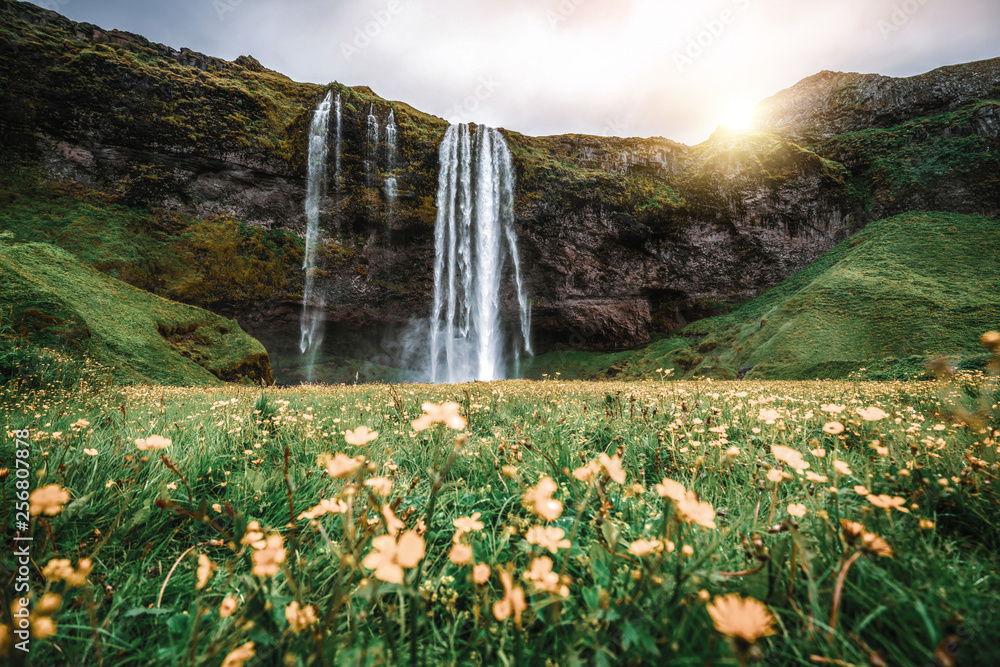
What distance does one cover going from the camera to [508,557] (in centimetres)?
133

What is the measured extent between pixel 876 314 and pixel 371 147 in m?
31.0

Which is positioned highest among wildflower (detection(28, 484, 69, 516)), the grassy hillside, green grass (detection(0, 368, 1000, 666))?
the grassy hillside

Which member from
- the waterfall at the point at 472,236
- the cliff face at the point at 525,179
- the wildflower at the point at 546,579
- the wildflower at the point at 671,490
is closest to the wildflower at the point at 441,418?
the wildflower at the point at 546,579

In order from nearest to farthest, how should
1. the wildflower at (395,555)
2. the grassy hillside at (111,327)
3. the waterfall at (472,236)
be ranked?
1. the wildflower at (395,555)
2. the grassy hillside at (111,327)
3. the waterfall at (472,236)

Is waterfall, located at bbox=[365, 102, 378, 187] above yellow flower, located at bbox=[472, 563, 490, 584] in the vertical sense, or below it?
above

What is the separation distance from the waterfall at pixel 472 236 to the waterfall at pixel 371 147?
462cm

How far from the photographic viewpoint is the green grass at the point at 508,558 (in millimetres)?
835

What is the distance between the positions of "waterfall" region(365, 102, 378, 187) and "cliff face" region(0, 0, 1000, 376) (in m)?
0.21

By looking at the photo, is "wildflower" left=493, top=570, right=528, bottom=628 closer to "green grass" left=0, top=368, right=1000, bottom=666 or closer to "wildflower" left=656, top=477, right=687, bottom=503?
"green grass" left=0, top=368, right=1000, bottom=666

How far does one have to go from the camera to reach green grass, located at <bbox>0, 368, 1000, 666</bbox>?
0.84 m

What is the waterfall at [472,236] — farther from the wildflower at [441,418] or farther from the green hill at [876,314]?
the wildflower at [441,418]

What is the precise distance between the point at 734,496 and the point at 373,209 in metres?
27.9

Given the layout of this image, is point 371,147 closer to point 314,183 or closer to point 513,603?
point 314,183

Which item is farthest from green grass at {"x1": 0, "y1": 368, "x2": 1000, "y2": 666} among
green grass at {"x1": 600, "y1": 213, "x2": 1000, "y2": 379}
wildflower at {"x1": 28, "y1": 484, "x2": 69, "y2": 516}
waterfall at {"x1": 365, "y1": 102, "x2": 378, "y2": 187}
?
waterfall at {"x1": 365, "y1": 102, "x2": 378, "y2": 187}
